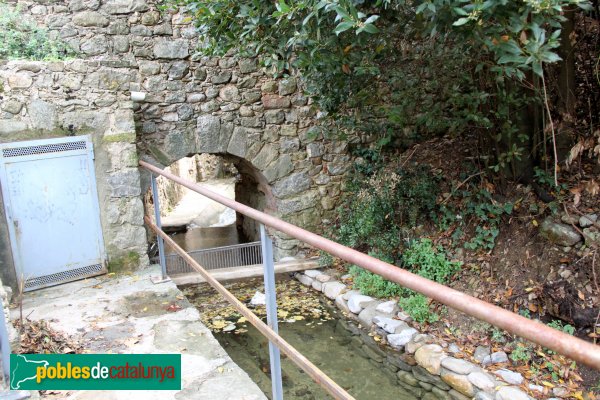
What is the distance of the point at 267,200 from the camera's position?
6574 millimetres

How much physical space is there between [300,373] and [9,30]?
3975 millimetres

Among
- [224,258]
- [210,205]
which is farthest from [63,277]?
[210,205]

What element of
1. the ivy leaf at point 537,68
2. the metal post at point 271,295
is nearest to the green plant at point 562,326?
the ivy leaf at point 537,68

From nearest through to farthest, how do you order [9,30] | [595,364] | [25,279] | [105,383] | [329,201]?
[595,364], [105,383], [25,279], [9,30], [329,201]

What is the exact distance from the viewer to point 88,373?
220 cm

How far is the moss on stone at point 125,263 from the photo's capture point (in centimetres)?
405

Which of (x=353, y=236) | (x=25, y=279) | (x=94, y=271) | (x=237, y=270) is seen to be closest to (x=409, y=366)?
(x=353, y=236)

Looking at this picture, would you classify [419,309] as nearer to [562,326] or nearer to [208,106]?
[562,326]

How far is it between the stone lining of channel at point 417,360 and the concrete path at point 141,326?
191 cm

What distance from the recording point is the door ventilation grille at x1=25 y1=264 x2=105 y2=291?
145 inches

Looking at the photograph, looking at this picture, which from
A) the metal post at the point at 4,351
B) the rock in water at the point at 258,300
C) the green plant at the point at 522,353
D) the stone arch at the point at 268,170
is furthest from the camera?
the stone arch at the point at 268,170

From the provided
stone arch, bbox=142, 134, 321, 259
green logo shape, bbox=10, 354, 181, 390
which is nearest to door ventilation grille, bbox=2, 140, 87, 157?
stone arch, bbox=142, 134, 321, 259

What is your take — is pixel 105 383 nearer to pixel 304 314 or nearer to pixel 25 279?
pixel 25 279

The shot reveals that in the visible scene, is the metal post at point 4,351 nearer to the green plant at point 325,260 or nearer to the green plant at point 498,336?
the green plant at point 498,336
